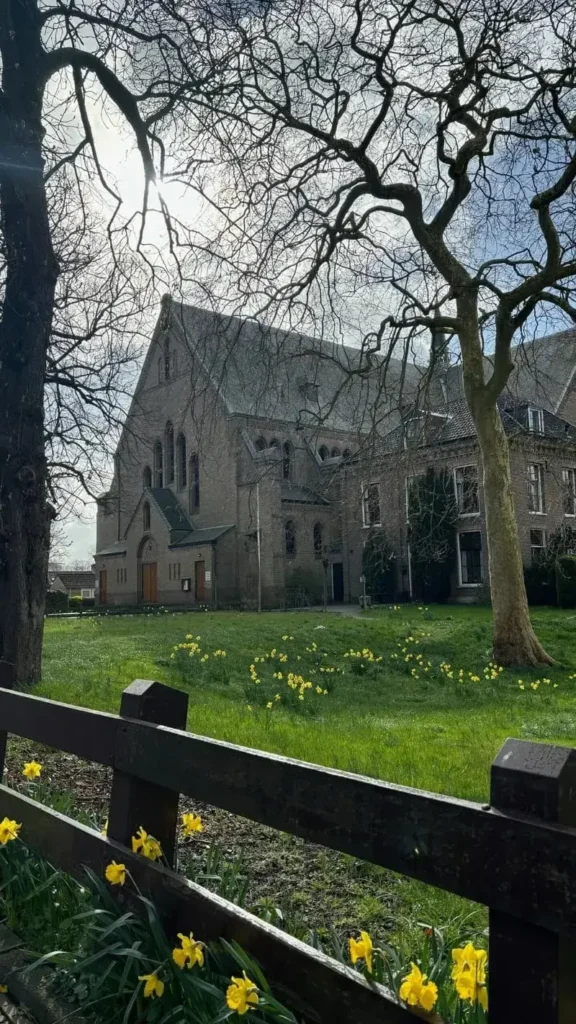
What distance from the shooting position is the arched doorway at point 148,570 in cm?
4788

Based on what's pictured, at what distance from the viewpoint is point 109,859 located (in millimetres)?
3148

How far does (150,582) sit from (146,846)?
46065 millimetres

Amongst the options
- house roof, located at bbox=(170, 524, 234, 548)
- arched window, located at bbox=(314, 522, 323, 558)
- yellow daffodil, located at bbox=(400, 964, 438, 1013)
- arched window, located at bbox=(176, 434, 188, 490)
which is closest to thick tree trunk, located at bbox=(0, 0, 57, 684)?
yellow daffodil, located at bbox=(400, 964, 438, 1013)

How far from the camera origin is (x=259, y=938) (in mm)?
2504

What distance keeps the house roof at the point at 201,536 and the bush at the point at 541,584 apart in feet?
54.0

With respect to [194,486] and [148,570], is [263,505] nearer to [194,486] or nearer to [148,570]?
[194,486]

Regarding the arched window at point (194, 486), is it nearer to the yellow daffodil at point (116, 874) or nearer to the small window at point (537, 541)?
the small window at point (537, 541)

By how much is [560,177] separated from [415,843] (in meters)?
14.2

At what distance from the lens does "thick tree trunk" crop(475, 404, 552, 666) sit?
16016 mm

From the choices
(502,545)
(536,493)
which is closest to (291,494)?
(536,493)

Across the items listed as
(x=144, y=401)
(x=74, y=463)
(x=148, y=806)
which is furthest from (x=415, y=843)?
(x=144, y=401)

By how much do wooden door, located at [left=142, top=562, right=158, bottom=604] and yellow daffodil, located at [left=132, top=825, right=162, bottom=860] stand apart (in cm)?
4523

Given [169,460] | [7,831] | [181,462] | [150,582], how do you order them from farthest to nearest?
1. [169,460]
2. [181,462]
3. [150,582]
4. [7,831]

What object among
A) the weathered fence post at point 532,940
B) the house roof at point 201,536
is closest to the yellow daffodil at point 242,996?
the weathered fence post at point 532,940
